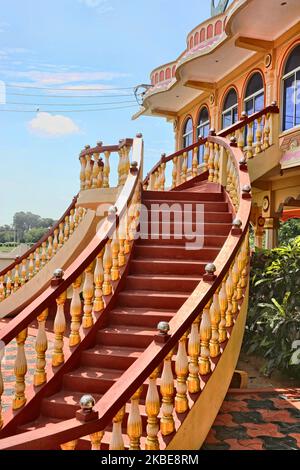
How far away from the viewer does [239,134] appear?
26.8 ft

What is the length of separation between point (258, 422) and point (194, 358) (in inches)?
47.4

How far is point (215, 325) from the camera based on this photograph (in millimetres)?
3781

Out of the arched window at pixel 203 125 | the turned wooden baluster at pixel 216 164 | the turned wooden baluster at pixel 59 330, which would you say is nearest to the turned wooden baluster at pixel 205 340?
the turned wooden baluster at pixel 59 330

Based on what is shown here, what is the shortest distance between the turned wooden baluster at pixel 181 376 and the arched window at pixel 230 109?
9.71 meters

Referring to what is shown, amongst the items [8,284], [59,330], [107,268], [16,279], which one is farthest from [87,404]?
[8,284]

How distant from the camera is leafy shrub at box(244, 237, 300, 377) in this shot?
17.8 ft

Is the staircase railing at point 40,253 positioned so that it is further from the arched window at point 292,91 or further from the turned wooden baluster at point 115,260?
the arched window at point 292,91

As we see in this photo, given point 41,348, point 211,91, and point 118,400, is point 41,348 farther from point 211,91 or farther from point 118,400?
point 211,91

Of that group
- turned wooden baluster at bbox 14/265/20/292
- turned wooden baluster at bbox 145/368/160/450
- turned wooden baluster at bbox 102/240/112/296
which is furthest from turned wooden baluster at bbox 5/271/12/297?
turned wooden baluster at bbox 145/368/160/450

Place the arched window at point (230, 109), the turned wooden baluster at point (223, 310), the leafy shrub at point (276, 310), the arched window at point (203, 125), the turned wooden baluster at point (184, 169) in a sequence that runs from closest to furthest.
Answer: the turned wooden baluster at point (223, 310)
the leafy shrub at point (276, 310)
the turned wooden baluster at point (184, 169)
the arched window at point (230, 109)
the arched window at point (203, 125)

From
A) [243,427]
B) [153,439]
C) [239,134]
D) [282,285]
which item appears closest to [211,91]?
[239,134]

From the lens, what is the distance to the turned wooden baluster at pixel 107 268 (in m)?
4.84

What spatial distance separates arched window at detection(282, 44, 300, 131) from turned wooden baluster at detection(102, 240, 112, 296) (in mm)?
5886
